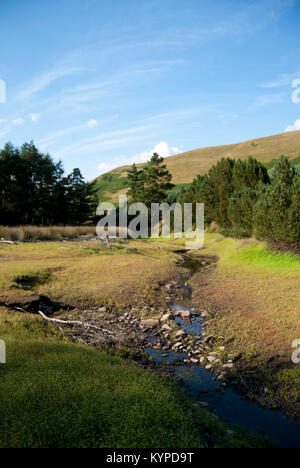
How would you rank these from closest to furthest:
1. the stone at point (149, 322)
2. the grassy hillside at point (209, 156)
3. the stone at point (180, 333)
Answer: the stone at point (180, 333) → the stone at point (149, 322) → the grassy hillside at point (209, 156)

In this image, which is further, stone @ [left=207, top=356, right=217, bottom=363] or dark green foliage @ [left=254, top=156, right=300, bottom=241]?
dark green foliage @ [left=254, top=156, right=300, bottom=241]

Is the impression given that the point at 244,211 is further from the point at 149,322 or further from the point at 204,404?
the point at 204,404

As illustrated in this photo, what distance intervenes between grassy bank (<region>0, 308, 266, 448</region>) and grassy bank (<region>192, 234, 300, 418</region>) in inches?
77.9

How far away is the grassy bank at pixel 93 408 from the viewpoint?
414cm

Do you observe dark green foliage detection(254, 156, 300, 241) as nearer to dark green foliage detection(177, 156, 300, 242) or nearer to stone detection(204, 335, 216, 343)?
dark green foliage detection(177, 156, 300, 242)

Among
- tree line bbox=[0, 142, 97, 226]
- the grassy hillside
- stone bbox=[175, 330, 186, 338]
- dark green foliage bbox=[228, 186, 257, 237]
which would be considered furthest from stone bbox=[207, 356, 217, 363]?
the grassy hillside

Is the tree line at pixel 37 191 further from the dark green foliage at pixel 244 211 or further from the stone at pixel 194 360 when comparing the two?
the stone at pixel 194 360

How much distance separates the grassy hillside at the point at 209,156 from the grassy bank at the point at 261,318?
77.6 metres

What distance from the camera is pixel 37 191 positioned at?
152 ft

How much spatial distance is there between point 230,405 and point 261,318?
15.2 ft

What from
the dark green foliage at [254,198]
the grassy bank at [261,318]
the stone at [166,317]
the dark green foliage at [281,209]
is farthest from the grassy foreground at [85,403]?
the dark green foliage at [254,198]

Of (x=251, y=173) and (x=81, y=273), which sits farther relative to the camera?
(x=251, y=173)

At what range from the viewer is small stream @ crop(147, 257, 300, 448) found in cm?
532

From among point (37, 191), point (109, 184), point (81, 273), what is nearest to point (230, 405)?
point (81, 273)
